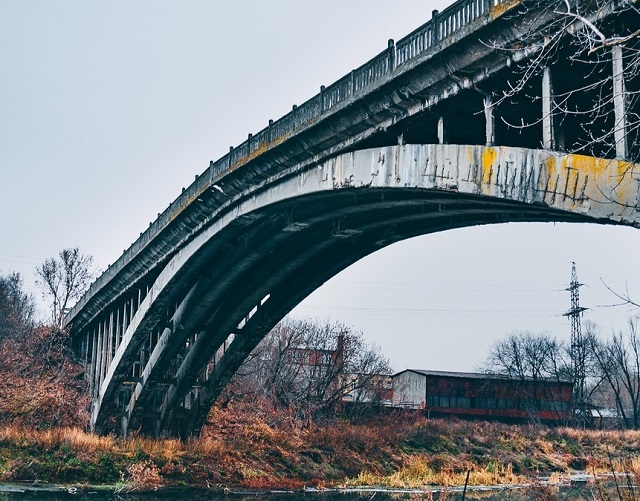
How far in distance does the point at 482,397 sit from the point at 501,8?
136ft

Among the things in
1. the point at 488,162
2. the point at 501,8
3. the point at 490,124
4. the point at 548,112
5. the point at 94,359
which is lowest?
the point at 94,359

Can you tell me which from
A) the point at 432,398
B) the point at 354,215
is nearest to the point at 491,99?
the point at 354,215

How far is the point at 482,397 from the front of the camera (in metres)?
50.4

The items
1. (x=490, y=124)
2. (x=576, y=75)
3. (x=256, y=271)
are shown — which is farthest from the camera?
(x=256, y=271)

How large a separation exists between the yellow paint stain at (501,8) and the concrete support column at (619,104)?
2383 millimetres

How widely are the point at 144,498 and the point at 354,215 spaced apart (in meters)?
11.2

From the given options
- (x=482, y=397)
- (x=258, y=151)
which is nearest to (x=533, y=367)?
(x=482, y=397)

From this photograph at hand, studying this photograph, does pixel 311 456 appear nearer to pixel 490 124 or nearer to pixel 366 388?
pixel 366 388

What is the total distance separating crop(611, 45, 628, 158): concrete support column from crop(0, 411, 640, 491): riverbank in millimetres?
13629

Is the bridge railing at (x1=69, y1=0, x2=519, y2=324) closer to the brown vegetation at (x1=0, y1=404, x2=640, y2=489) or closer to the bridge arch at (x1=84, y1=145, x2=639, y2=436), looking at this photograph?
the bridge arch at (x1=84, y1=145, x2=639, y2=436)

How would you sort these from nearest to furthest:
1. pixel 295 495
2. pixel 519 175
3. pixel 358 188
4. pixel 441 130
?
pixel 519 175
pixel 441 130
pixel 358 188
pixel 295 495

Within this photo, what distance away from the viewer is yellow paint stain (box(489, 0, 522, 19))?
1118 centimetres

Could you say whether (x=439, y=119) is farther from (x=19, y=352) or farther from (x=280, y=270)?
(x=19, y=352)

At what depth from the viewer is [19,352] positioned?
35406 mm
